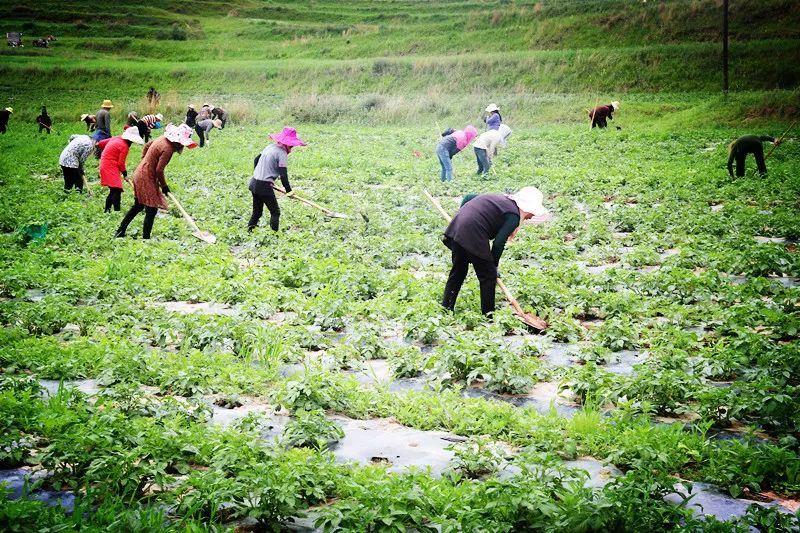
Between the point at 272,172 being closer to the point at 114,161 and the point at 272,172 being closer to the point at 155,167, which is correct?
the point at 155,167

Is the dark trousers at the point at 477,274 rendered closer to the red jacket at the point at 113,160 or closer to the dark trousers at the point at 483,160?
the red jacket at the point at 113,160

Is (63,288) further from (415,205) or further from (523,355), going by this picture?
(415,205)

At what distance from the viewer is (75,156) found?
17.5 m

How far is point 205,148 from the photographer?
29.6m

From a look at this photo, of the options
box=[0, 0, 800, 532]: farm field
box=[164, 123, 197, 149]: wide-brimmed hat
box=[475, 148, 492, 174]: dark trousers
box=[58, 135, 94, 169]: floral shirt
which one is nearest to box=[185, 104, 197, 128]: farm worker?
box=[0, 0, 800, 532]: farm field

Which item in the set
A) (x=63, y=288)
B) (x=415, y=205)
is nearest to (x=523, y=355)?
(x=63, y=288)

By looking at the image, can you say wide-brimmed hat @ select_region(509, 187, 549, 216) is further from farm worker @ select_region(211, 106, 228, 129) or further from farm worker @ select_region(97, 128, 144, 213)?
farm worker @ select_region(211, 106, 228, 129)

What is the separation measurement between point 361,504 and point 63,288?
691 centimetres

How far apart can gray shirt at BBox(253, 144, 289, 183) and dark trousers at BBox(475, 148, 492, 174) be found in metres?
8.42

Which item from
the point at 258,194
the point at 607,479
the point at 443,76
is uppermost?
the point at 443,76

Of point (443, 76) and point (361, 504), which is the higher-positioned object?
point (443, 76)

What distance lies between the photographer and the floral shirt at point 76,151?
1723 centimetres

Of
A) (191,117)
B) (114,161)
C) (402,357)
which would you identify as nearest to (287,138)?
(114,161)

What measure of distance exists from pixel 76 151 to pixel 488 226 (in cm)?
1240
